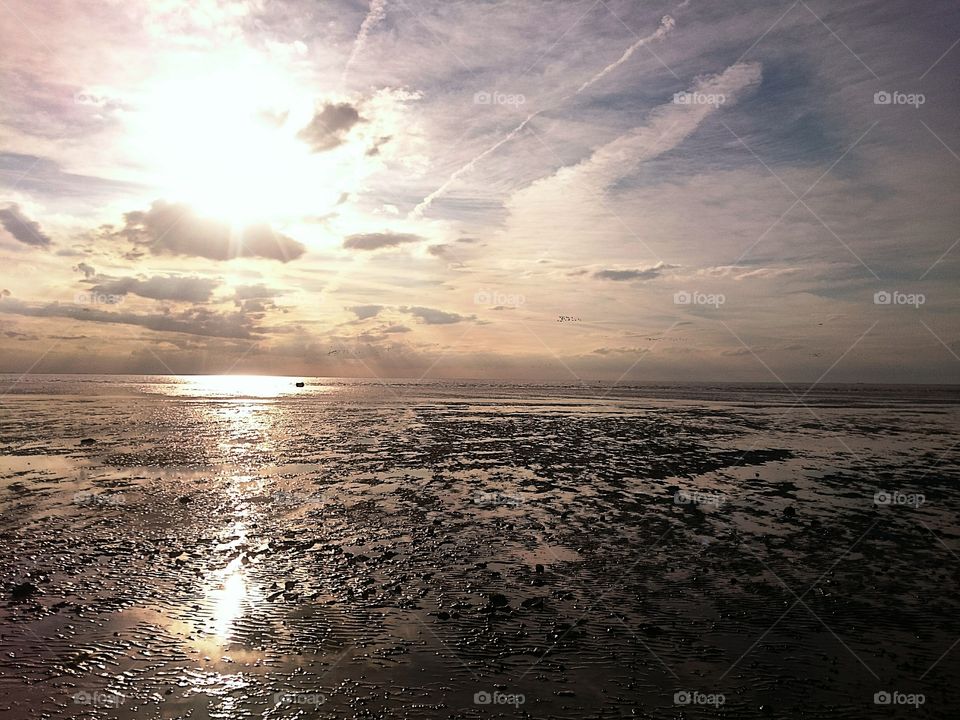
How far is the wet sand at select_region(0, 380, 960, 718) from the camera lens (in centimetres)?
946

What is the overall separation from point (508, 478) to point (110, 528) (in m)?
16.4

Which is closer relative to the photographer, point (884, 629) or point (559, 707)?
point (559, 707)

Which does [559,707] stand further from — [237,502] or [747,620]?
[237,502]

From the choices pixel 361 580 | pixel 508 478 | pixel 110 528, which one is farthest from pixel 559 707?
pixel 508 478

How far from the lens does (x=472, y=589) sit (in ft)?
45.5

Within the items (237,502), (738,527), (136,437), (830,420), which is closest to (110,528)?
(237,502)

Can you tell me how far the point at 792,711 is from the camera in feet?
30.1

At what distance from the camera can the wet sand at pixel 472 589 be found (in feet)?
31.0

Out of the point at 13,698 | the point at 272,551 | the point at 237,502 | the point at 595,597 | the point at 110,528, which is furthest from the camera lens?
the point at 237,502

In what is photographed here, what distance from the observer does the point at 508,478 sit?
27.7 metres

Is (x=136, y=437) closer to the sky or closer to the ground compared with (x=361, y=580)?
closer to the sky

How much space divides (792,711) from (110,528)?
19558mm

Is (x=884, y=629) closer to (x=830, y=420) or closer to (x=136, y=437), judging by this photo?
(x=136, y=437)

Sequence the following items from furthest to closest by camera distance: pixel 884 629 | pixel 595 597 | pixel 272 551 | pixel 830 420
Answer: pixel 830 420
pixel 272 551
pixel 595 597
pixel 884 629
